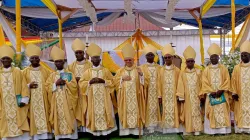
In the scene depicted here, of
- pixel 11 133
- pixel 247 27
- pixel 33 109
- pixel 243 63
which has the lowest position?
pixel 11 133

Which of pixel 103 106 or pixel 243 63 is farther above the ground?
pixel 243 63

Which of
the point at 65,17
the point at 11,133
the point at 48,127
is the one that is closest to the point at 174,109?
the point at 48,127

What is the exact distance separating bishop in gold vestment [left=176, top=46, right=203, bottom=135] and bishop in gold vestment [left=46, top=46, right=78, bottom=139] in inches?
81.4

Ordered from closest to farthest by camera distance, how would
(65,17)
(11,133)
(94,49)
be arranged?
(11,133) → (94,49) → (65,17)

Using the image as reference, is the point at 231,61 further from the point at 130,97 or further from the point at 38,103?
the point at 38,103

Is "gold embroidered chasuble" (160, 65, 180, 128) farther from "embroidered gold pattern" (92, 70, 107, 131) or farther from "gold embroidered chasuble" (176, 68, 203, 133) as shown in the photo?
"embroidered gold pattern" (92, 70, 107, 131)

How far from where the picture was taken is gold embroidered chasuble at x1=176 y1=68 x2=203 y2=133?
6742 mm

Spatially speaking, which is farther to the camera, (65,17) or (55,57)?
(65,17)

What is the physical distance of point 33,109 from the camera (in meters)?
6.48

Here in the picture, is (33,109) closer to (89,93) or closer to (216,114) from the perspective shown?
(89,93)

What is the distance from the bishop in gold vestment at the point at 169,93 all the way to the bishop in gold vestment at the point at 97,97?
3.46 feet

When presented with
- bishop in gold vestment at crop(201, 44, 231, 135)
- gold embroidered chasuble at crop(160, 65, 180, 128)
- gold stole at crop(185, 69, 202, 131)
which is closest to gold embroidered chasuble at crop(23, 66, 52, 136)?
gold embroidered chasuble at crop(160, 65, 180, 128)

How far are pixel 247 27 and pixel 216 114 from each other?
5.38 metres

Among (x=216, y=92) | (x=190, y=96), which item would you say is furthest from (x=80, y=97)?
(x=216, y=92)
